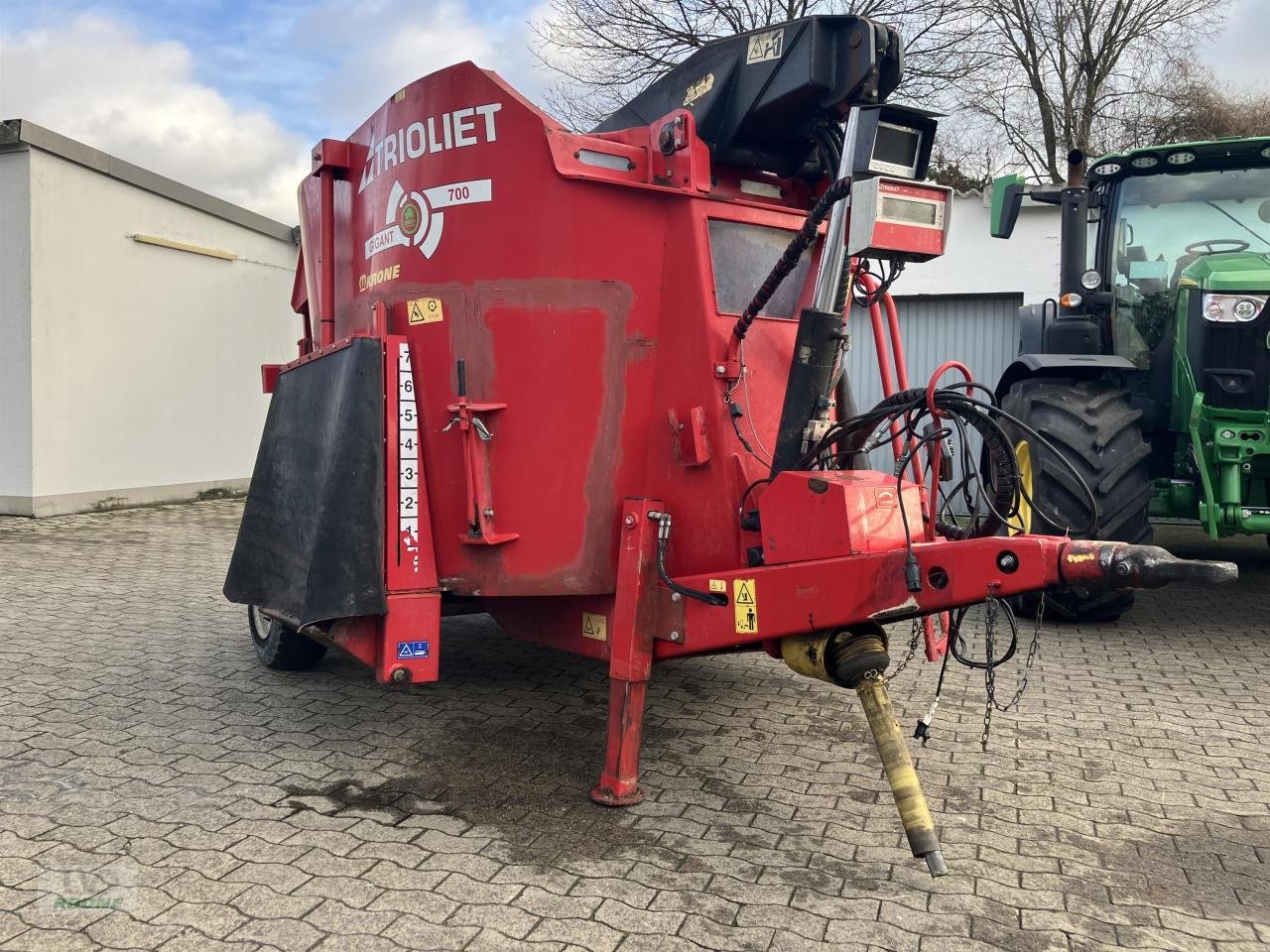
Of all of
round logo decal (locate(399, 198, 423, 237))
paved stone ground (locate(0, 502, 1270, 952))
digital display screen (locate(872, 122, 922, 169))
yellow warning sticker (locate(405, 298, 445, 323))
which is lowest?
paved stone ground (locate(0, 502, 1270, 952))

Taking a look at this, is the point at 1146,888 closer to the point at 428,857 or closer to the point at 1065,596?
the point at 428,857

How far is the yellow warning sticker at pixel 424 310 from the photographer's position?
383cm

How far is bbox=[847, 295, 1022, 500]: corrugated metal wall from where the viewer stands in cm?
1136

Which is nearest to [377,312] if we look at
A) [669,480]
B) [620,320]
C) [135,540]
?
[620,320]

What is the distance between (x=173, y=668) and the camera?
5273 mm

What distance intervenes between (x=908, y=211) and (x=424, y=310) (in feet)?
5.94

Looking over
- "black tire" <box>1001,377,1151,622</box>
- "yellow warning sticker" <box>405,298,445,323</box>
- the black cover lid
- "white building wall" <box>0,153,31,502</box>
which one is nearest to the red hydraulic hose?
"yellow warning sticker" <box>405,298,445,323</box>

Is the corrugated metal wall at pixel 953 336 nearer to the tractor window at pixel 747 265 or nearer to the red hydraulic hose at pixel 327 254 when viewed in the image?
the tractor window at pixel 747 265

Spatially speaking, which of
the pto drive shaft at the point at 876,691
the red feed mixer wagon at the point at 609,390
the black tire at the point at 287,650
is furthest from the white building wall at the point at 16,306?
the pto drive shaft at the point at 876,691

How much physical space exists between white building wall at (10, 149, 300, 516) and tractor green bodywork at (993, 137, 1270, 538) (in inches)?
363

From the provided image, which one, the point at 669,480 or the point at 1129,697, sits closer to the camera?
the point at 669,480

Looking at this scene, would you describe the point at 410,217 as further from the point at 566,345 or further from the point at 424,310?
the point at 566,345

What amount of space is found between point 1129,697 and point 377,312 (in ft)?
12.5

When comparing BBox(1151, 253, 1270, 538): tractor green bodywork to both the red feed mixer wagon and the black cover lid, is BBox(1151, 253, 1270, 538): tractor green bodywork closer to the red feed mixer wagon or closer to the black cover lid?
the red feed mixer wagon
